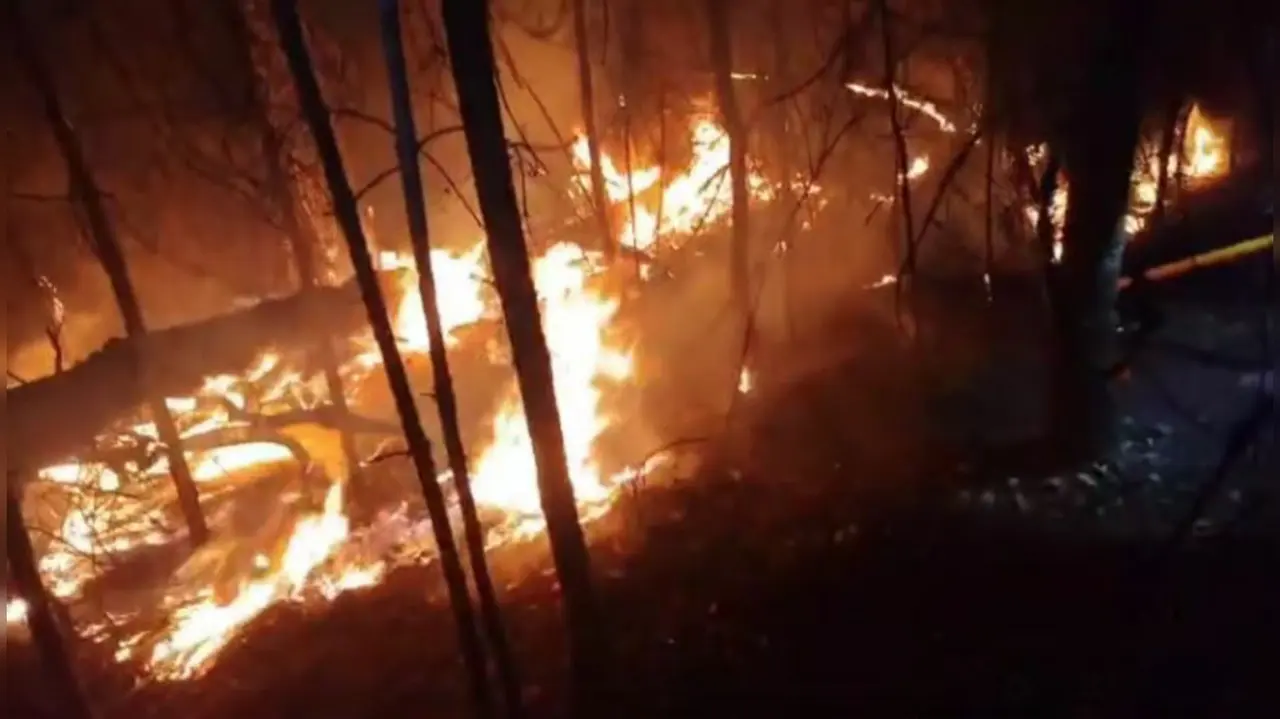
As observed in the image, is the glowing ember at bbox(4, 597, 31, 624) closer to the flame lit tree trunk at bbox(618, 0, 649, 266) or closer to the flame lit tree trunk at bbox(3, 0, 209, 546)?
the flame lit tree trunk at bbox(3, 0, 209, 546)

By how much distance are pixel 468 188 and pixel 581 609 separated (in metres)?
14.8

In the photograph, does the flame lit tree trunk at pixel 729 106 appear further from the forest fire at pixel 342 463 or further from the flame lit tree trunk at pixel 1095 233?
the flame lit tree trunk at pixel 1095 233

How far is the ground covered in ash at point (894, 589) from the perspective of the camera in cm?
A: 775

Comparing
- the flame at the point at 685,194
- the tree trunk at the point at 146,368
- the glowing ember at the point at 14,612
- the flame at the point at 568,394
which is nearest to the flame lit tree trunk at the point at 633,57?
the flame at the point at 685,194

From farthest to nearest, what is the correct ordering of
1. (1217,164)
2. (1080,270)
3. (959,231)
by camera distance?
(959,231)
(1217,164)
(1080,270)

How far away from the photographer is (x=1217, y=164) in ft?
45.8

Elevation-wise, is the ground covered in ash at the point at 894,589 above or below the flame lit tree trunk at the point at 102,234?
below

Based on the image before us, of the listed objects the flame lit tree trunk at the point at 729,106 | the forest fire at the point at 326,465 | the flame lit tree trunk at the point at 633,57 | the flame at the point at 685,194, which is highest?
the flame lit tree trunk at the point at 633,57

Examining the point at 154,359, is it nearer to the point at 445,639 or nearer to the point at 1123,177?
the point at 445,639

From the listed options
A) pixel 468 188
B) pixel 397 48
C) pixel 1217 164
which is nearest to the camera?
pixel 397 48

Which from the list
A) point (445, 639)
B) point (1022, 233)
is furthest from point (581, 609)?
point (1022, 233)

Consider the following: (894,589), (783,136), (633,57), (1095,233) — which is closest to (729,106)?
(783,136)

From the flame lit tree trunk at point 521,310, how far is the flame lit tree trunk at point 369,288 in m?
0.63

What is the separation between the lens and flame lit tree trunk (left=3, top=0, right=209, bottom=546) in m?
11.9
